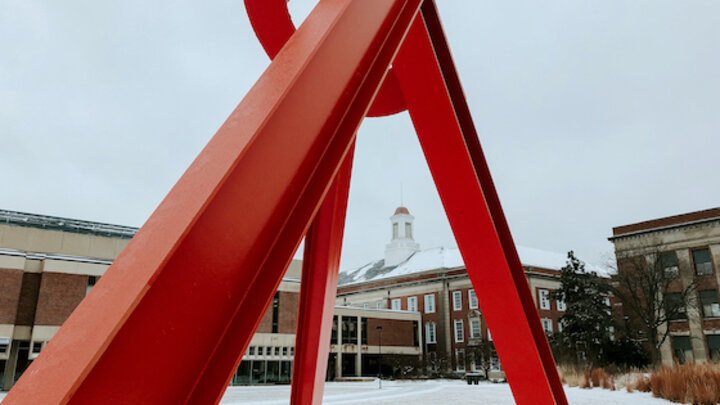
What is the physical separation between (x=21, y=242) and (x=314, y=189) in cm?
3444

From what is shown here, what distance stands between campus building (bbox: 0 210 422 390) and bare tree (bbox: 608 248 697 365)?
75.7 feet

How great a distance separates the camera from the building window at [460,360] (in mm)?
47963

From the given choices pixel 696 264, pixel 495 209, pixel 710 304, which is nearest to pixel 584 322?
pixel 710 304

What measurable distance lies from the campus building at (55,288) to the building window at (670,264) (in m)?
27.4

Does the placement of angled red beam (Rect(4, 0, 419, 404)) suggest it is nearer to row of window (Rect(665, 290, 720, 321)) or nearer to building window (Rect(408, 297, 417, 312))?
row of window (Rect(665, 290, 720, 321))

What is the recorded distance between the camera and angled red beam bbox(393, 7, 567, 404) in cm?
387

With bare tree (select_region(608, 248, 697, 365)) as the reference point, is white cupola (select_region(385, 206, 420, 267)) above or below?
above

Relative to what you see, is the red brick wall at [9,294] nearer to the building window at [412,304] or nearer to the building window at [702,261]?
the building window at [412,304]

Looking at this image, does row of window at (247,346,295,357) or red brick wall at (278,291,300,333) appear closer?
row of window at (247,346,295,357)

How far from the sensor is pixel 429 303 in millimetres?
52719

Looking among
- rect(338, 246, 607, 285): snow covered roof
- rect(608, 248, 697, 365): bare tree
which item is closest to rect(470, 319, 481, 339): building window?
rect(338, 246, 607, 285): snow covered roof

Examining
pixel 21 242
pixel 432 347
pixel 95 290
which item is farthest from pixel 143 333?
pixel 432 347

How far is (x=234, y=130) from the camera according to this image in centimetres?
172

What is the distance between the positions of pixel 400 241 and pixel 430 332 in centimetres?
1290
